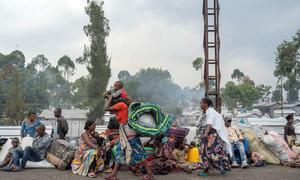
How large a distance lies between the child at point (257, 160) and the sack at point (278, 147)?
0.62m

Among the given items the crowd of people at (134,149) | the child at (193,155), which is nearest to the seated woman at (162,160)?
the crowd of people at (134,149)

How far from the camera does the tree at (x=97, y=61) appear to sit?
27016 mm

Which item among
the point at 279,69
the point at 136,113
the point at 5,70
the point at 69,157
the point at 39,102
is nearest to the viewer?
the point at 136,113

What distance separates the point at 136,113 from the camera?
6.53 m

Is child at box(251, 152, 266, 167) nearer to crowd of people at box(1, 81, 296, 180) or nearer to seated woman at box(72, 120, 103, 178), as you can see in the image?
crowd of people at box(1, 81, 296, 180)

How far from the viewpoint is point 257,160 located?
8375 mm

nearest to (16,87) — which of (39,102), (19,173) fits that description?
(39,102)

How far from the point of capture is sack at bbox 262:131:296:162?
8.78m

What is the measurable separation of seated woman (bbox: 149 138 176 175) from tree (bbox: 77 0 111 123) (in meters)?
19.6

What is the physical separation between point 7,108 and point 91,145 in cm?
2362

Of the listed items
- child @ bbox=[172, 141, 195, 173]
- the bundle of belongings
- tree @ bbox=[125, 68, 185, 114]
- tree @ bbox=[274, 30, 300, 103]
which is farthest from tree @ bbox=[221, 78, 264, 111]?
the bundle of belongings

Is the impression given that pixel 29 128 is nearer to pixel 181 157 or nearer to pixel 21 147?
pixel 21 147

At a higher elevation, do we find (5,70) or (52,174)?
(5,70)

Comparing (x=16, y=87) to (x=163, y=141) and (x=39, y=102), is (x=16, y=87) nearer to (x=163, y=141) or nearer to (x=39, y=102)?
(x=39, y=102)
